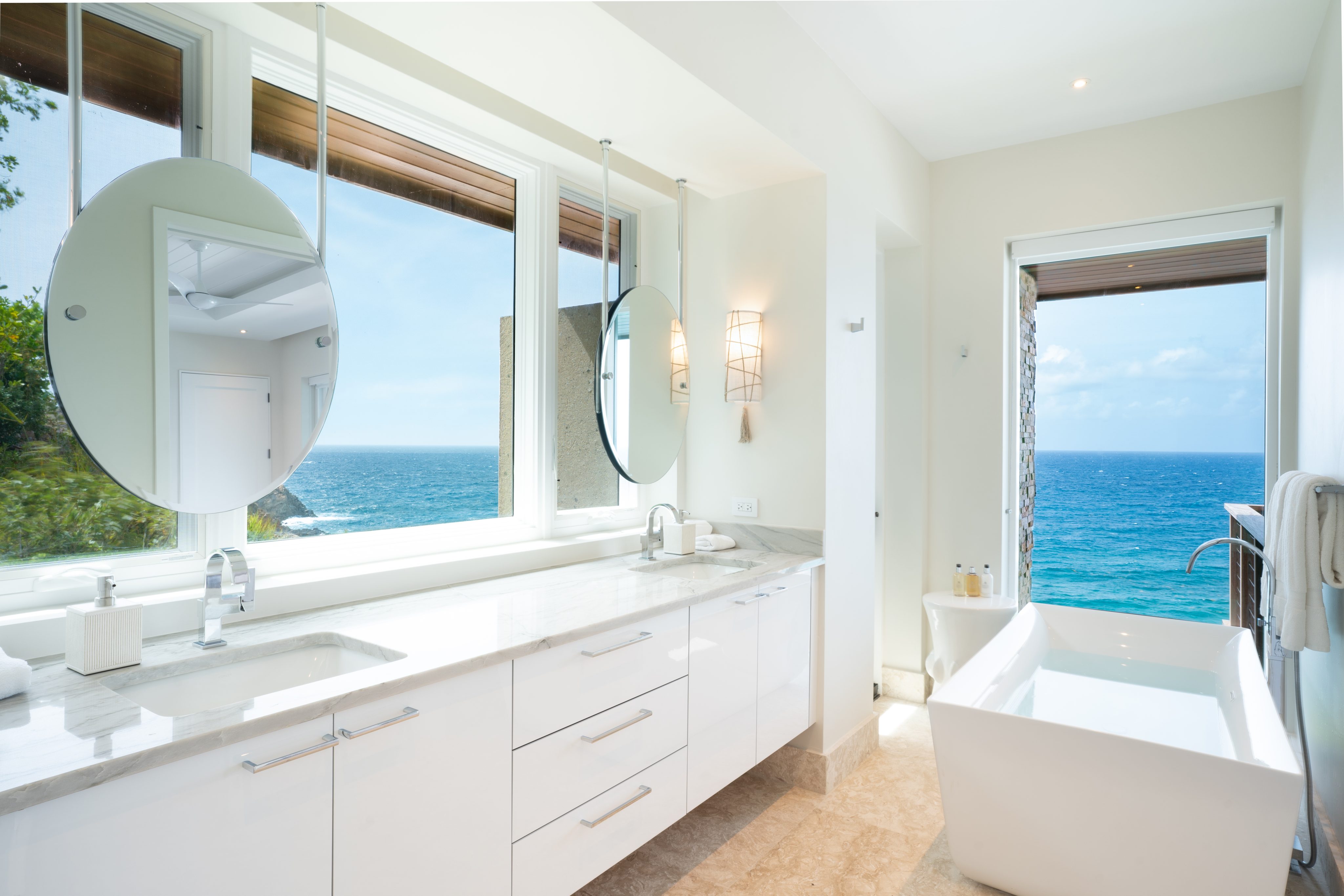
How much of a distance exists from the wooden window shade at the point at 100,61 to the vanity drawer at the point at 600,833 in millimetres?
1906

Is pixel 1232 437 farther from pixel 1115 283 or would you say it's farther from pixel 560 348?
pixel 560 348

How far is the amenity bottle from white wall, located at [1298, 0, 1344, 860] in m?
1.22

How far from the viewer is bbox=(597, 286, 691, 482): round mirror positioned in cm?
277

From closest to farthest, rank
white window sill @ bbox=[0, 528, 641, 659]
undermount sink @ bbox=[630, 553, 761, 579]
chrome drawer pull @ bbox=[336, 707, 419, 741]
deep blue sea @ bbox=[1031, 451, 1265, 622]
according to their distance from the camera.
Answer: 1. chrome drawer pull @ bbox=[336, 707, 419, 741]
2. white window sill @ bbox=[0, 528, 641, 659]
3. undermount sink @ bbox=[630, 553, 761, 579]
4. deep blue sea @ bbox=[1031, 451, 1265, 622]

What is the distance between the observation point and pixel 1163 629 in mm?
3006

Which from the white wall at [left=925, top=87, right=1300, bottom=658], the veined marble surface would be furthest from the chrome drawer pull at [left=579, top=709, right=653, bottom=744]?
the white wall at [left=925, top=87, right=1300, bottom=658]

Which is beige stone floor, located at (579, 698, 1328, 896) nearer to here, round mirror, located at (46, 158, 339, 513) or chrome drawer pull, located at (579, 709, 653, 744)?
chrome drawer pull, located at (579, 709, 653, 744)

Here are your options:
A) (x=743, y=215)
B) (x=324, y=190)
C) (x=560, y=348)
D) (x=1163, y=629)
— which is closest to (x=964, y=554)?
(x=1163, y=629)

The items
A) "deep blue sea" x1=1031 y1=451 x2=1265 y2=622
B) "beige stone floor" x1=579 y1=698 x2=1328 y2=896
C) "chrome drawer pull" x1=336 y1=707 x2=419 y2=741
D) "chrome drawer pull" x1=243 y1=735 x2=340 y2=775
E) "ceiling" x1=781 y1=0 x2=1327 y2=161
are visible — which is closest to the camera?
"chrome drawer pull" x1=243 y1=735 x2=340 y2=775

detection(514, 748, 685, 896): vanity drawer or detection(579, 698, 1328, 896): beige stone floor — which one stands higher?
detection(514, 748, 685, 896): vanity drawer

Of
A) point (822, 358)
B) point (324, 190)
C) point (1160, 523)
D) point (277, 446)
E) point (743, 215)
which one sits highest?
point (743, 215)

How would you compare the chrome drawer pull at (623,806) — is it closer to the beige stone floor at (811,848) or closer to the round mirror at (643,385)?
the beige stone floor at (811,848)

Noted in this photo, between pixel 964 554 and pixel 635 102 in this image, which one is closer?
pixel 635 102

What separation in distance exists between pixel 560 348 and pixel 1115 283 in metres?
2.82
